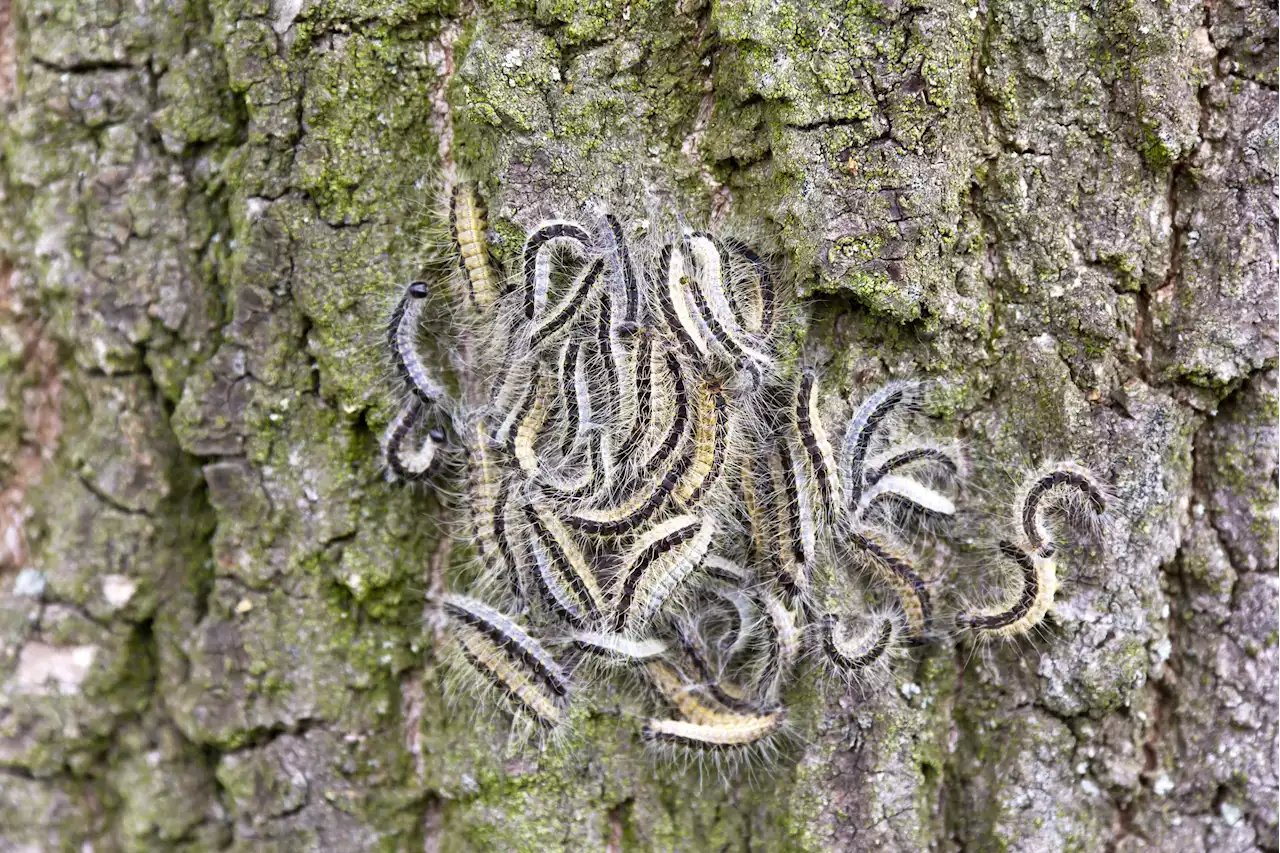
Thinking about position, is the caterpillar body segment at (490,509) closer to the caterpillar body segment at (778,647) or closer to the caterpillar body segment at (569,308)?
the caterpillar body segment at (569,308)

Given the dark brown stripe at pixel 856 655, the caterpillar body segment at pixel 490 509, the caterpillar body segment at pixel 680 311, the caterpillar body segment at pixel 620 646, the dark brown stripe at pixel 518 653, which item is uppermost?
the caterpillar body segment at pixel 680 311

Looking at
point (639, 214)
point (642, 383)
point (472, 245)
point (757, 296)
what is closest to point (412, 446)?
point (472, 245)

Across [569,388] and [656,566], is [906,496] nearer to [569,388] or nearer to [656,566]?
[656,566]

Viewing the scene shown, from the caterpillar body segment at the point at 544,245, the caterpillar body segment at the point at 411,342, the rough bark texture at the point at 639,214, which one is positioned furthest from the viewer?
the caterpillar body segment at the point at 411,342

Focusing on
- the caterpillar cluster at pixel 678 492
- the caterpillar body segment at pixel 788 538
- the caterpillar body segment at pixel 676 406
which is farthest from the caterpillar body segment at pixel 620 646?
the caterpillar body segment at pixel 676 406

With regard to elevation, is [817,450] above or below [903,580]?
above
